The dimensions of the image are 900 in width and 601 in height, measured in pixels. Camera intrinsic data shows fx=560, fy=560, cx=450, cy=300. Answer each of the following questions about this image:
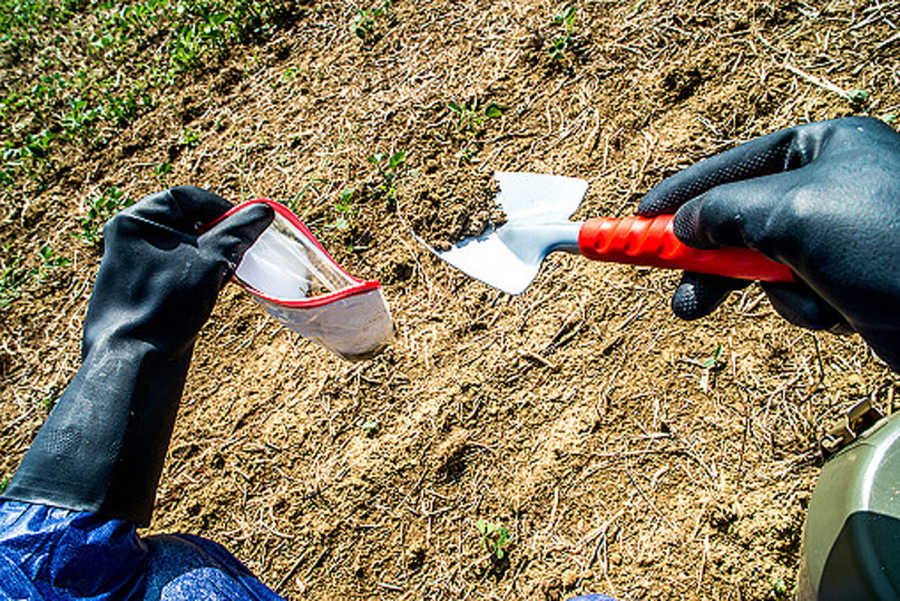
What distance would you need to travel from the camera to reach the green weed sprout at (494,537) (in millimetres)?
1757

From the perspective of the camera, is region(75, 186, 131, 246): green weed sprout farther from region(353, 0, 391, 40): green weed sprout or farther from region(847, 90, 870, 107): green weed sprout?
region(847, 90, 870, 107): green weed sprout

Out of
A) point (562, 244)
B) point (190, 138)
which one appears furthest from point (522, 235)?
point (190, 138)

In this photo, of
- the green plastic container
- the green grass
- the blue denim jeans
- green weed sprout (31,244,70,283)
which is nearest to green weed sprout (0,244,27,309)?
green weed sprout (31,244,70,283)

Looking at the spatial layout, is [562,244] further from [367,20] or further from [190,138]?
[190,138]

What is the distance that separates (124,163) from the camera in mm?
2826

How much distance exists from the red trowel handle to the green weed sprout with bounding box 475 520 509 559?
3.02 feet

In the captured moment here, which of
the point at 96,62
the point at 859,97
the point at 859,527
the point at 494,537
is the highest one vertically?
the point at 96,62

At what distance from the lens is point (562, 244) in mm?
1521

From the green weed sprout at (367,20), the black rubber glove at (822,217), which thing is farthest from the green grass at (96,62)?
the black rubber glove at (822,217)

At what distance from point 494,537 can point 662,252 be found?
1.03 metres

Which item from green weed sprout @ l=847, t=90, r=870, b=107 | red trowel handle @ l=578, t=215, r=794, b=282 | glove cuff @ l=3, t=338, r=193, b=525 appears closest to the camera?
glove cuff @ l=3, t=338, r=193, b=525

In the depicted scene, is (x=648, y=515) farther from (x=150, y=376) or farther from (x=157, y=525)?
(x=157, y=525)

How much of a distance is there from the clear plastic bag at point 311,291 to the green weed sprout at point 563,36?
1.33m

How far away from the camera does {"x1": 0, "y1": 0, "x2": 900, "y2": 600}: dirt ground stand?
1.71 metres
